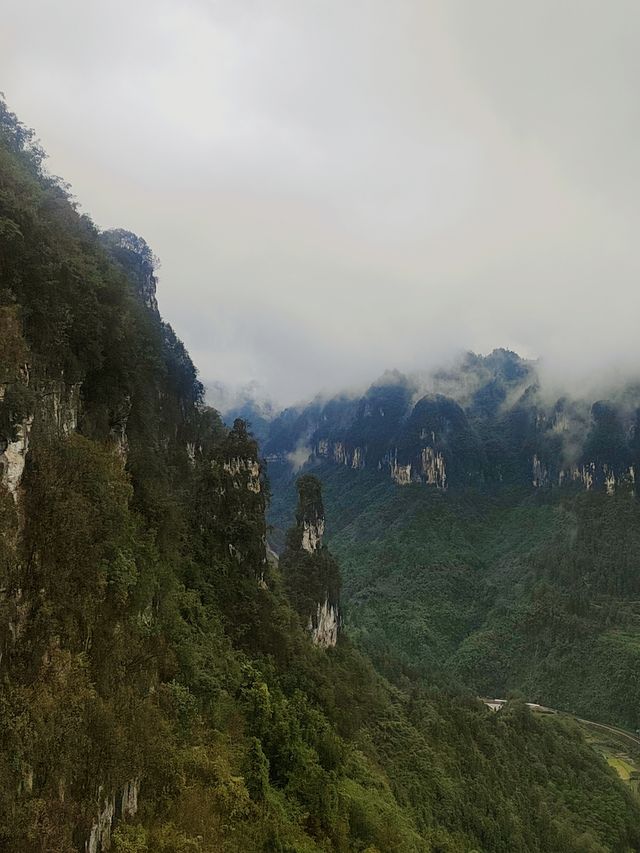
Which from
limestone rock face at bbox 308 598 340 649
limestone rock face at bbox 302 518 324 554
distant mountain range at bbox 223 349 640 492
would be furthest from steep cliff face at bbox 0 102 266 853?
distant mountain range at bbox 223 349 640 492

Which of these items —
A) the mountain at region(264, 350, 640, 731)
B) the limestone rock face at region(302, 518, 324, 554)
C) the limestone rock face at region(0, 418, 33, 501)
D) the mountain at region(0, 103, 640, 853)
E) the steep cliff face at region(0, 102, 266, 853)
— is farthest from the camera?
the mountain at region(264, 350, 640, 731)

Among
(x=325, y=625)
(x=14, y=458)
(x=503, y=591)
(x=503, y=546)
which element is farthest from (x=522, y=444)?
(x=14, y=458)

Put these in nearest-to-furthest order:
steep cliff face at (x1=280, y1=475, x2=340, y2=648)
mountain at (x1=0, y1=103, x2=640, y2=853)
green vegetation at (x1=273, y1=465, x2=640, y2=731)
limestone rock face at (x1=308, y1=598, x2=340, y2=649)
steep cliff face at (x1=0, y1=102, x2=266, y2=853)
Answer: steep cliff face at (x1=0, y1=102, x2=266, y2=853) < mountain at (x1=0, y1=103, x2=640, y2=853) < limestone rock face at (x1=308, y1=598, x2=340, y2=649) < steep cliff face at (x1=280, y1=475, x2=340, y2=648) < green vegetation at (x1=273, y1=465, x2=640, y2=731)

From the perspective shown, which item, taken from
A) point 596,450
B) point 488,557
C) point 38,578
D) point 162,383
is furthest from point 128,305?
point 596,450

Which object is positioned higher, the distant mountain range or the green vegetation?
the distant mountain range

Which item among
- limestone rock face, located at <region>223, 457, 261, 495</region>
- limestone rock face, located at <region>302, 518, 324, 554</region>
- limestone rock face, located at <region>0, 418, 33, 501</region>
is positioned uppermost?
limestone rock face, located at <region>223, 457, 261, 495</region>

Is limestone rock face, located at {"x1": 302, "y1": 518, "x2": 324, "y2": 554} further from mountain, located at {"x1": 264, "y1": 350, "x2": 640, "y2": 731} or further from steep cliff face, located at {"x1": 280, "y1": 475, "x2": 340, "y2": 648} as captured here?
mountain, located at {"x1": 264, "y1": 350, "x2": 640, "y2": 731}

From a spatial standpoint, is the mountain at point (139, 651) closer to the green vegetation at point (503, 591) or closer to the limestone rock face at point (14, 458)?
the limestone rock face at point (14, 458)
